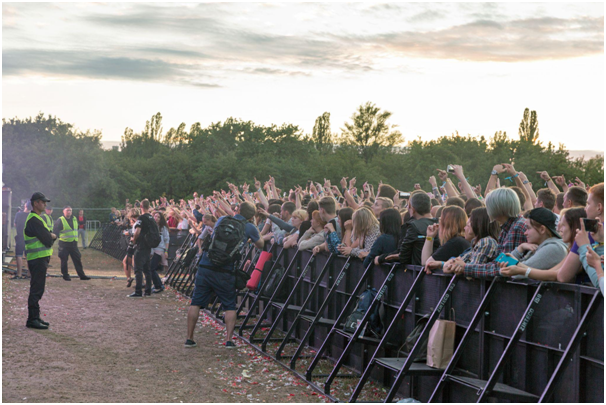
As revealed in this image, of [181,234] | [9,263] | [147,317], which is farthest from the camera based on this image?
[9,263]

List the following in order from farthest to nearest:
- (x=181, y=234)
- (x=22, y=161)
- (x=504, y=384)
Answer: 1. (x=22, y=161)
2. (x=181, y=234)
3. (x=504, y=384)

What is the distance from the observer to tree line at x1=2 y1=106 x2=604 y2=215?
216 ft

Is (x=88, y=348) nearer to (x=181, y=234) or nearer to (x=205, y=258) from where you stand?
(x=205, y=258)

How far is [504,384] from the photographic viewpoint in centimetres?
536

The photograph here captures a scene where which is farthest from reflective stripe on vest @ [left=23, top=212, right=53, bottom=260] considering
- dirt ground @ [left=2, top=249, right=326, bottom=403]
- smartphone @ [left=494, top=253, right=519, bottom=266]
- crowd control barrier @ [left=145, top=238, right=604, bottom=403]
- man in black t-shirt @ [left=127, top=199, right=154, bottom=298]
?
smartphone @ [left=494, top=253, right=519, bottom=266]

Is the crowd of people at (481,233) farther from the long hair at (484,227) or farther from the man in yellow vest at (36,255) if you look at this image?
the man in yellow vest at (36,255)

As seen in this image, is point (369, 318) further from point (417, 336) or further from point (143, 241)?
point (143, 241)

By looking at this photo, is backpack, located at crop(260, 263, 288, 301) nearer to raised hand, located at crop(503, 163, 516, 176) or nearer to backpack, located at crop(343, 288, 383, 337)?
backpack, located at crop(343, 288, 383, 337)

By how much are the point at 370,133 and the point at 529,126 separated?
22.9 m

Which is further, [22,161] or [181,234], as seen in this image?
[22,161]

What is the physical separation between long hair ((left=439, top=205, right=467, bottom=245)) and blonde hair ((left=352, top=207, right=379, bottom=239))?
1.68 m

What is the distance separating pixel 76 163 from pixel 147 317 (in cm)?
5655

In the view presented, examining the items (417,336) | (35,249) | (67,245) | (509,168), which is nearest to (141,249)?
(67,245)

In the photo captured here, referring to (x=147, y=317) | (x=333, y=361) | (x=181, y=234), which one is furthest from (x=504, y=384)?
(x=181, y=234)
